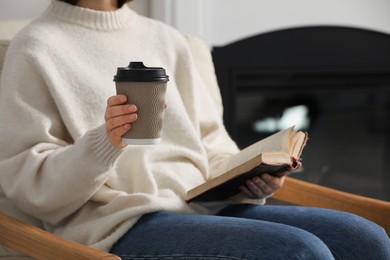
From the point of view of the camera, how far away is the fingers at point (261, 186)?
1535mm

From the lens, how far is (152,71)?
1225 mm

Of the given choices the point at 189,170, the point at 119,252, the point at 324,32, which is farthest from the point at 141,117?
the point at 324,32

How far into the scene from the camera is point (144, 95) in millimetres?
1237

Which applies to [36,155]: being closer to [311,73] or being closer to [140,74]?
[140,74]

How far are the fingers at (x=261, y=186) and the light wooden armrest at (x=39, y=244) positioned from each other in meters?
0.39

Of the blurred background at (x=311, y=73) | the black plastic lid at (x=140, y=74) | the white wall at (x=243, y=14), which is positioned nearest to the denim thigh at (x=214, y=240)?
the black plastic lid at (x=140, y=74)

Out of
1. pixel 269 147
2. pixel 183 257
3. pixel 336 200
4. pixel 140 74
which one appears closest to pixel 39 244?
pixel 183 257

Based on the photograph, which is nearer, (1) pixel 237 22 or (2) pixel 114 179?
(2) pixel 114 179

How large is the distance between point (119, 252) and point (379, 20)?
5.48ft

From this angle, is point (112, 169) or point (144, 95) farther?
point (112, 169)

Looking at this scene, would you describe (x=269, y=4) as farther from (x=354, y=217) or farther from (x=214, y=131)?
(x=354, y=217)

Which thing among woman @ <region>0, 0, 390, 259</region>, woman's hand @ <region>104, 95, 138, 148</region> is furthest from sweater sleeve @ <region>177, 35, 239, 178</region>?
woman's hand @ <region>104, 95, 138, 148</region>

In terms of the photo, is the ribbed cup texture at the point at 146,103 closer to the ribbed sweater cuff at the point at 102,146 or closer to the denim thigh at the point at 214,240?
the ribbed sweater cuff at the point at 102,146

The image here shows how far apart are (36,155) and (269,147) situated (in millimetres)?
420
